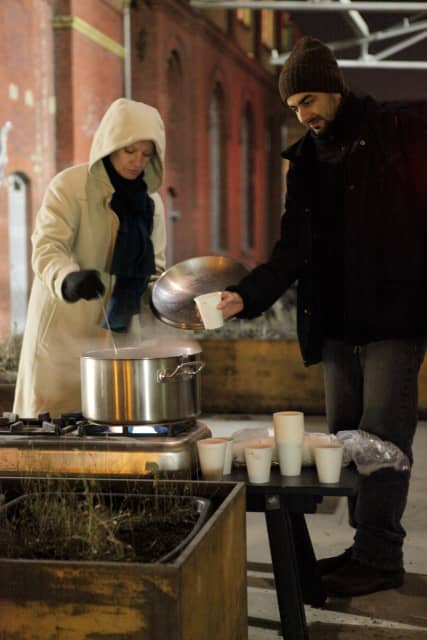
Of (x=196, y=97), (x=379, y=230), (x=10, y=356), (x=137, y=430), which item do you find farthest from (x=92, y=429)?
(x=196, y=97)

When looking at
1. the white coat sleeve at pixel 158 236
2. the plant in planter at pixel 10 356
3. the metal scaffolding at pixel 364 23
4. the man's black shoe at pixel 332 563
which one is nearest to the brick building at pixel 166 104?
the plant in planter at pixel 10 356

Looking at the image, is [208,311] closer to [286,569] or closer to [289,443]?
[289,443]

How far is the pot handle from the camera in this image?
97.7 inches

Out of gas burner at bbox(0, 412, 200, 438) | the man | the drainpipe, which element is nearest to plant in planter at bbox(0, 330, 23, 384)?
the man

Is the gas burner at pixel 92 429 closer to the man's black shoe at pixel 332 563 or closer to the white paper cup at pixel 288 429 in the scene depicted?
the white paper cup at pixel 288 429

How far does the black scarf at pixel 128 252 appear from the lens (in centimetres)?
342

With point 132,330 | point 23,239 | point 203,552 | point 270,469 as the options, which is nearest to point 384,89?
point 23,239

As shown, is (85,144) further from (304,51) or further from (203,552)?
(203,552)

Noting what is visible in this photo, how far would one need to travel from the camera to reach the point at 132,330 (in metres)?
3.54

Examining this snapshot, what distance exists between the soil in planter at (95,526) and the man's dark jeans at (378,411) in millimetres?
1079

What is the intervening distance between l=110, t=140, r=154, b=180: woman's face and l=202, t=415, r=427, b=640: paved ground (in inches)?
64.2

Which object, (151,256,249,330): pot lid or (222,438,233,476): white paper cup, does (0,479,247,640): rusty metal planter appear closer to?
(222,438,233,476): white paper cup

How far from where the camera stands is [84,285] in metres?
2.87

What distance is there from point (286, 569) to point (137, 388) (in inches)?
25.5
